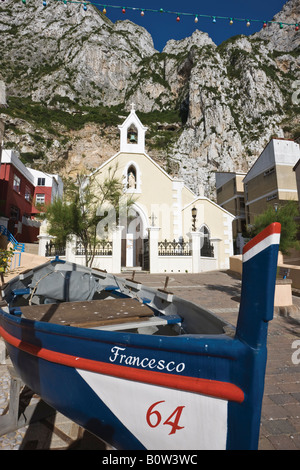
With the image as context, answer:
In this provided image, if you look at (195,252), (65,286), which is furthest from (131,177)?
(65,286)

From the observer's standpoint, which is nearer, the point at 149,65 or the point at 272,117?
the point at 272,117

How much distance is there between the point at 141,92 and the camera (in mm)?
77062

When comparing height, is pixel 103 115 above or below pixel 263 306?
above

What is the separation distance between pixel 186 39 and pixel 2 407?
117123 millimetres

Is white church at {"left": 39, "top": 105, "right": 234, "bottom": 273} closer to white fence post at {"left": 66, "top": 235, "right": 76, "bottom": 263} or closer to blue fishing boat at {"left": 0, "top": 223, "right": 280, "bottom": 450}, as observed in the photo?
white fence post at {"left": 66, "top": 235, "right": 76, "bottom": 263}

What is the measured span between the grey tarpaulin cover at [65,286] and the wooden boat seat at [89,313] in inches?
30.4

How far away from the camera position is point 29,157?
164 feet

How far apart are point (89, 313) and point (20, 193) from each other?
26809 mm

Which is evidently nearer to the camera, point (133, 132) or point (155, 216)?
point (155, 216)

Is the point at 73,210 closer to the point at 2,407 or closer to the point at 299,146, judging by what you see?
the point at 2,407

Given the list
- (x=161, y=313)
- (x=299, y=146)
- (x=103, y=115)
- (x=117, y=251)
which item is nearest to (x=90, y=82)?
(x=103, y=115)

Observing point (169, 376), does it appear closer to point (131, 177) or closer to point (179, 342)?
point (179, 342)

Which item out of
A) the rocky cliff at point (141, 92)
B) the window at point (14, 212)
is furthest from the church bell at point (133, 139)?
the rocky cliff at point (141, 92)

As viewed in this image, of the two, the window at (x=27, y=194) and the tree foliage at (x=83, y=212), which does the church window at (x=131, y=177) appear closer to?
the tree foliage at (x=83, y=212)
